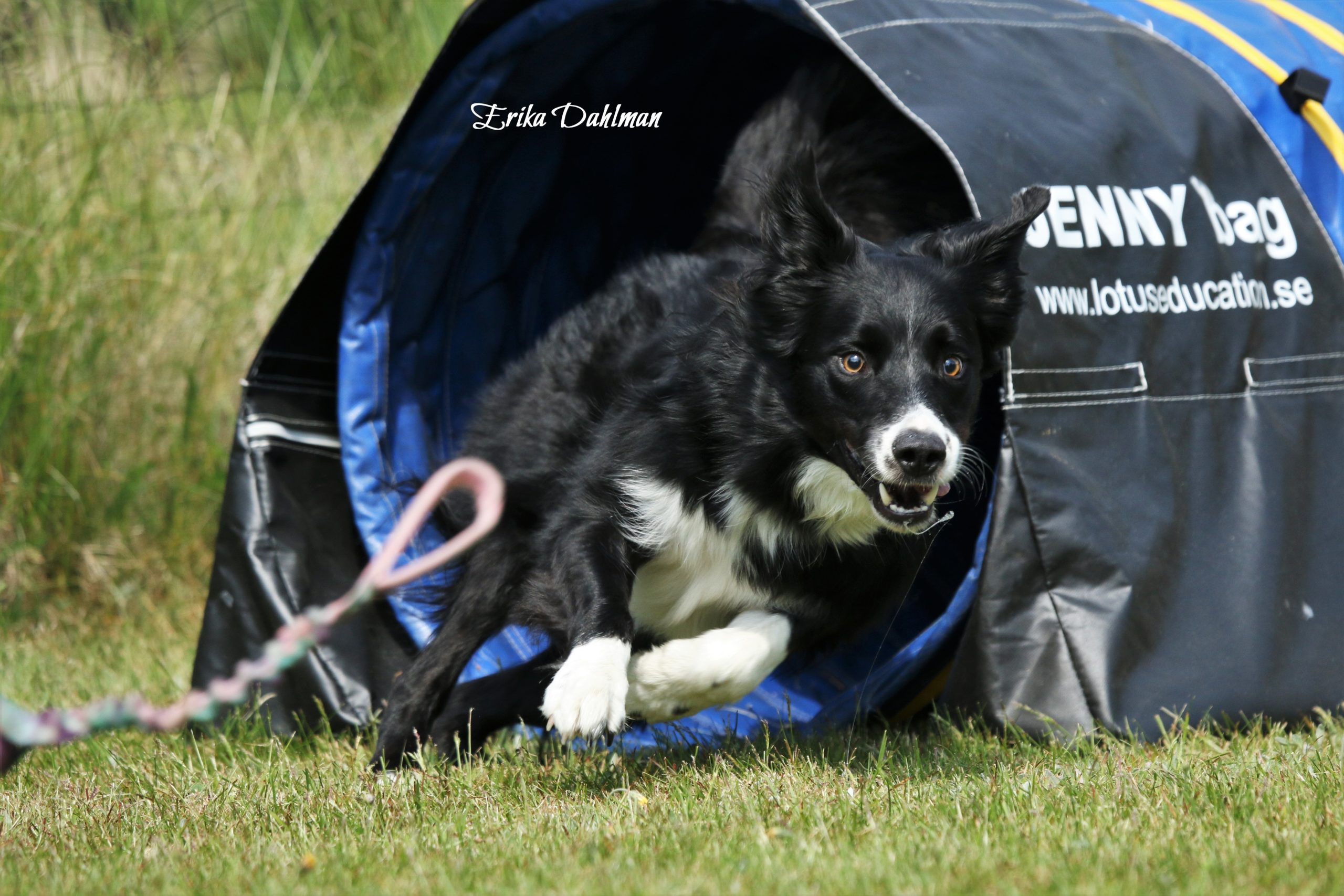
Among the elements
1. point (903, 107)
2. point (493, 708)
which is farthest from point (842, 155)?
point (493, 708)

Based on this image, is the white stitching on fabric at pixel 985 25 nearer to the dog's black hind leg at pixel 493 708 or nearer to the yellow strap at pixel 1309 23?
the yellow strap at pixel 1309 23

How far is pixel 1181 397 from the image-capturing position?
3789 millimetres

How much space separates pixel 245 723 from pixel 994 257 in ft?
8.16

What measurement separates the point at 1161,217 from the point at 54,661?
4.05 meters

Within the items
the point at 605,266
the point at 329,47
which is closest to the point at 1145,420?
the point at 605,266

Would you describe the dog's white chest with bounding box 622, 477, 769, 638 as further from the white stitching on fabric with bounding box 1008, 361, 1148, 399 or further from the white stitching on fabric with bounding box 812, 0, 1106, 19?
the white stitching on fabric with bounding box 812, 0, 1106, 19

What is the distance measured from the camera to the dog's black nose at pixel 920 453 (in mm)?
2998

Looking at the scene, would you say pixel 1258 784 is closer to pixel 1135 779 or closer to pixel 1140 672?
pixel 1135 779

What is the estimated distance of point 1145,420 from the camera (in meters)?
3.73

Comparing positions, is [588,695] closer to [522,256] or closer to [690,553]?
[690,553]

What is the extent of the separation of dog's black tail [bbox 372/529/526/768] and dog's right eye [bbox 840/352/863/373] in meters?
1.12

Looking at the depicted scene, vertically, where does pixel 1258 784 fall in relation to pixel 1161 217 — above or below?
below

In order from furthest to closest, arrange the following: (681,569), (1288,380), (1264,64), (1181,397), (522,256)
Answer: (522,256) < (1264,64) < (1288,380) < (1181,397) < (681,569)

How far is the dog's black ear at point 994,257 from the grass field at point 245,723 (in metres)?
1.08
